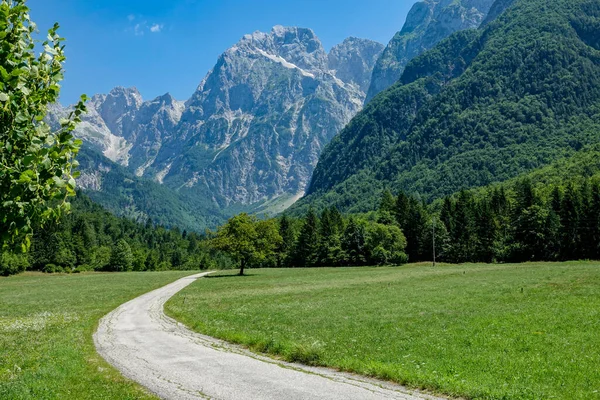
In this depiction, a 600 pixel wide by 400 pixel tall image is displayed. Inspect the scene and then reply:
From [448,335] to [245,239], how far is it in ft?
240

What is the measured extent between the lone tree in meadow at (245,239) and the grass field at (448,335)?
4817 cm

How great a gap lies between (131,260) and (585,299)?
165364 millimetres

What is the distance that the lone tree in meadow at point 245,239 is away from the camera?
3652 inches

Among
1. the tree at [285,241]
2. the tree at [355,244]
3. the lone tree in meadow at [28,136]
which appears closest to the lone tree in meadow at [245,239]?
the tree at [355,244]

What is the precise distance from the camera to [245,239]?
3693 inches

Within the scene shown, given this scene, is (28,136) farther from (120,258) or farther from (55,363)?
(120,258)

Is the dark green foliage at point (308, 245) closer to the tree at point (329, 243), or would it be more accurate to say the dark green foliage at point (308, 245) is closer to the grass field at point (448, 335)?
the tree at point (329, 243)

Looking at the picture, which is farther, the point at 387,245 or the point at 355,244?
the point at 355,244

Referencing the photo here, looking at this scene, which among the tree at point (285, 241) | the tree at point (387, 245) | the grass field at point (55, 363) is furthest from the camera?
the tree at point (285, 241)

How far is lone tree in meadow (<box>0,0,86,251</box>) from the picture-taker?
25.7 ft

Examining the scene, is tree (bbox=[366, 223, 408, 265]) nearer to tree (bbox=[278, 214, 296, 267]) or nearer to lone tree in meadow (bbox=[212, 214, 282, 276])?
→ tree (bbox=[278, 214, 296, 267])

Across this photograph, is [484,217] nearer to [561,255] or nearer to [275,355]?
[561,255]

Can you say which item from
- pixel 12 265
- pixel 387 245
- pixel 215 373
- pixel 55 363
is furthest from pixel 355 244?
pixel 55 363

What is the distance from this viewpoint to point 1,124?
8.09m
